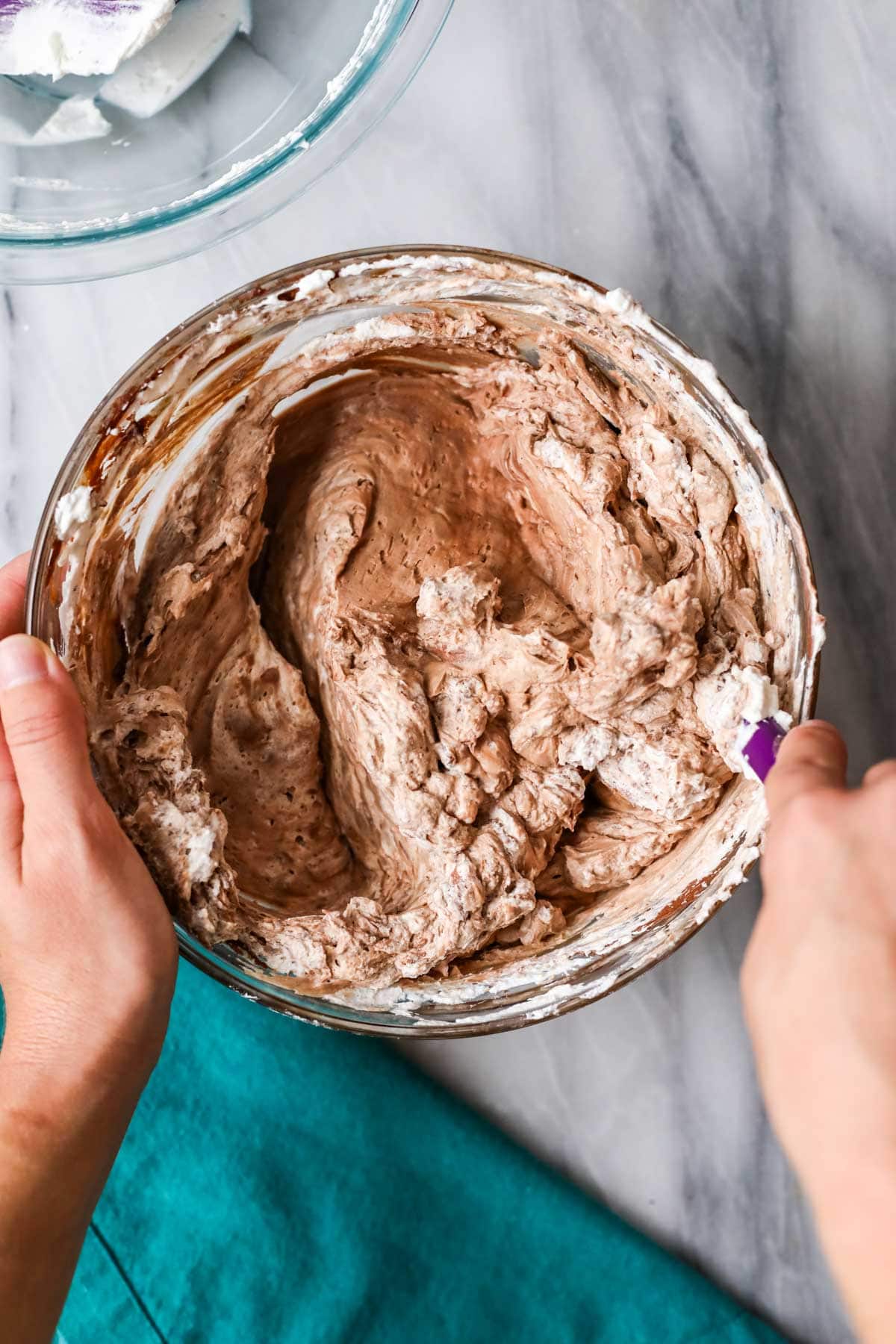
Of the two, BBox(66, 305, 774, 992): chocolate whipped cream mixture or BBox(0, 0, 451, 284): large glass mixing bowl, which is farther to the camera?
BBox(0, 0, 451, 284): large glass mixing bowl

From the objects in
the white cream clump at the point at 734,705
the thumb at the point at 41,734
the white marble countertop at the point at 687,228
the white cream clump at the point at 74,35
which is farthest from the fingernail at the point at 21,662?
the white cream clump at the point at 74,35

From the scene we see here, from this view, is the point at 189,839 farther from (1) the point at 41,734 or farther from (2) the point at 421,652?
(2) the point at 421,652

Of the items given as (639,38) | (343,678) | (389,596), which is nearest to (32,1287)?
(343,678)

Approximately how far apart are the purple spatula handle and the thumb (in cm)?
60

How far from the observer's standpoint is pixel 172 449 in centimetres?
112

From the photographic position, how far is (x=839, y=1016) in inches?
25.7

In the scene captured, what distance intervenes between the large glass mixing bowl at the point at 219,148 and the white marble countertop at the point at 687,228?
2.1 inches

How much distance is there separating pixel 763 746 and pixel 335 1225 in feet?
2.68

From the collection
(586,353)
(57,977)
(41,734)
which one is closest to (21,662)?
(41,734)

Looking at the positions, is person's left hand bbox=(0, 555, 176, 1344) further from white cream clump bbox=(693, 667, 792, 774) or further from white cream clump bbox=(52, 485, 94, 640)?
white cream clump bbox=(693, 667, 792, 774)

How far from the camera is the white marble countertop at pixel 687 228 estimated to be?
4.20ft

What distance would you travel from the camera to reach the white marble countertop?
1280 millimetres

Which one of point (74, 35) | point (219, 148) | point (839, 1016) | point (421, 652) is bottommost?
point (839, 1016)

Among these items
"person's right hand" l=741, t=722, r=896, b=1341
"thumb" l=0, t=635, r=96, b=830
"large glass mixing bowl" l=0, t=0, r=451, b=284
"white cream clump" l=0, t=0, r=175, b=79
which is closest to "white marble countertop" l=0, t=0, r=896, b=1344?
"large glass mixing bowl" l=0, t=0, r=451, b=284
